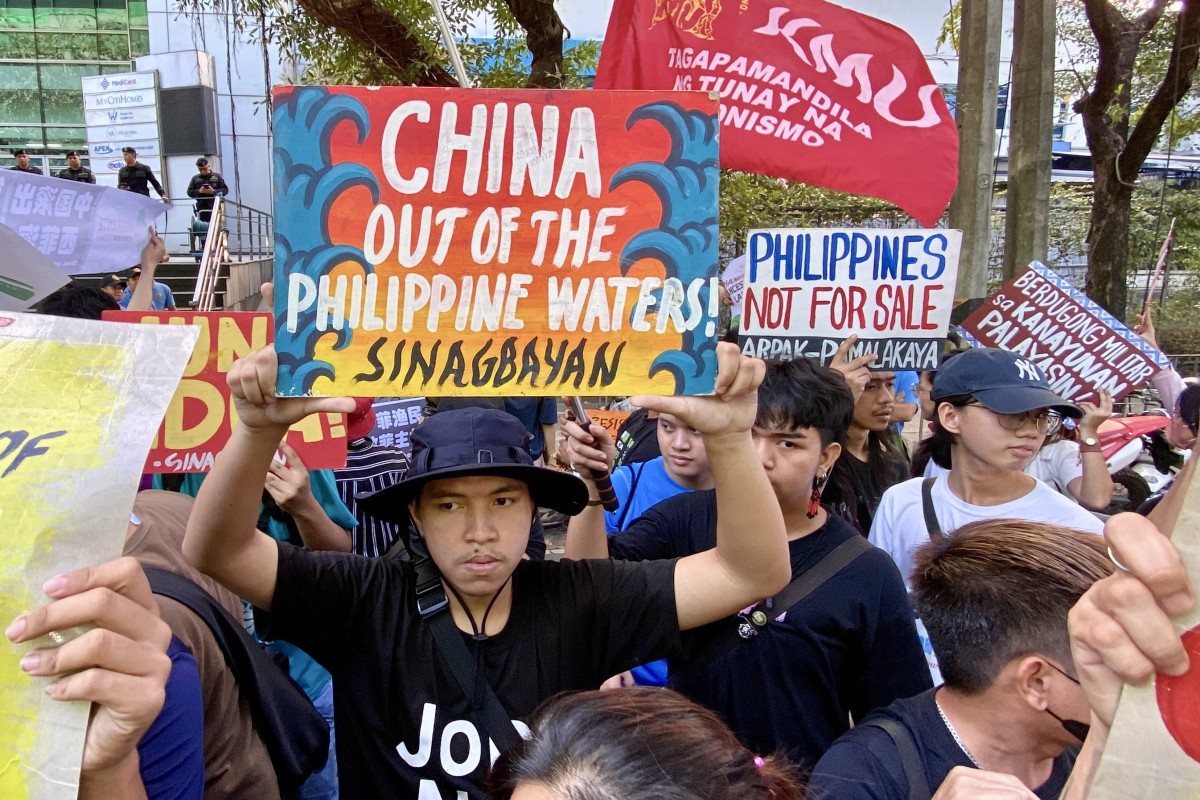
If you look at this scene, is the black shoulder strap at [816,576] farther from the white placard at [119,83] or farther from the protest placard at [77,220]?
the white placard at [119,83]

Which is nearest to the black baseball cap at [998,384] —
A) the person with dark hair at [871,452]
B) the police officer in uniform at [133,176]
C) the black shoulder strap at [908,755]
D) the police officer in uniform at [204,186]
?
the person with dark hair at [871,452]

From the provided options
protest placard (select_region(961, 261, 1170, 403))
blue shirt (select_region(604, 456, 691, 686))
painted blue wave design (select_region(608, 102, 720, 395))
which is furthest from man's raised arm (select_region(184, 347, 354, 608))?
protest placard (select_region(961, 261, 1170, 403))

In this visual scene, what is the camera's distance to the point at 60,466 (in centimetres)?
113

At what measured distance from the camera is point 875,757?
1493 mm

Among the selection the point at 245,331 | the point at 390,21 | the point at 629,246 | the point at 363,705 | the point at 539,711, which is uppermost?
the point at 390,21

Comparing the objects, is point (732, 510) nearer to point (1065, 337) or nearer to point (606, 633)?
point (606, 633)

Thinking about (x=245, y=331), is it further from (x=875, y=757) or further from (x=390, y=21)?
(x=390, y=21)

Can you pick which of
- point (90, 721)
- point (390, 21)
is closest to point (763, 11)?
point (90, 721)

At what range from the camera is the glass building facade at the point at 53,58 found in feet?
60.0

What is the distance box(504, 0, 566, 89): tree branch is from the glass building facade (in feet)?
50.5

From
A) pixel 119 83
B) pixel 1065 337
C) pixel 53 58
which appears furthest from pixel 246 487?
pixel 53 58

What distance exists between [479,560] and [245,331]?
148 cm

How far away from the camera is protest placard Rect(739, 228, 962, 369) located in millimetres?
3625

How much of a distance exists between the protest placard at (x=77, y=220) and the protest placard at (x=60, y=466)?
2774 millimetres
